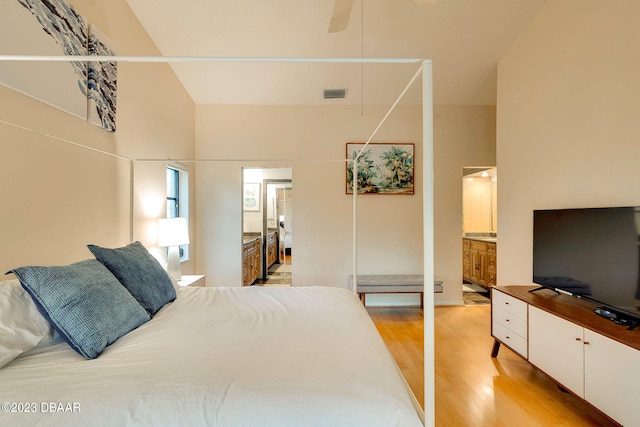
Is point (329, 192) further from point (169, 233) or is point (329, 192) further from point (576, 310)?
point (576, 310)

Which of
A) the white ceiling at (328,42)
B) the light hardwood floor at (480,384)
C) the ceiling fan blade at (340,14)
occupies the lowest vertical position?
the light hardwood floor at (480,384)

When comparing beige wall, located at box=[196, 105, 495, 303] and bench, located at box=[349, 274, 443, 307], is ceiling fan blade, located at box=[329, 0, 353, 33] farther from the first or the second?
bench, located at box=[349, 274, 443, 307]

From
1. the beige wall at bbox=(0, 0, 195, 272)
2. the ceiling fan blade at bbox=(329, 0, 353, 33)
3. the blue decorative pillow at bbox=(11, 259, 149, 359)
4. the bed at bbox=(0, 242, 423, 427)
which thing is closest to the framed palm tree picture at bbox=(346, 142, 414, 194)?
the ceiling fan blade at bbox=(329, 0, 353, 33)

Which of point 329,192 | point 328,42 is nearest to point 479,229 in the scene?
point 329,192

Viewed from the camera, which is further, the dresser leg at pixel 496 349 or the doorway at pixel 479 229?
the doorway at pixel 479 229

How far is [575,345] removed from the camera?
1804 millimetres

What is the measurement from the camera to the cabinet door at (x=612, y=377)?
1.46 metres

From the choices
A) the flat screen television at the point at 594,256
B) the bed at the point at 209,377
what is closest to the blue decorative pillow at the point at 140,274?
the bed at the point at 209,377

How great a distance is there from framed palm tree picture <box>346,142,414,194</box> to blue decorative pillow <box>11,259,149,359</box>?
125 inches

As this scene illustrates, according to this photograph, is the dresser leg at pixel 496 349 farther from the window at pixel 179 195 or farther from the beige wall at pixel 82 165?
the window at pixel 179 195

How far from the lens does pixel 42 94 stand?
162cm

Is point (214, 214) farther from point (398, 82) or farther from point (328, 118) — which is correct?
point (398, 82)

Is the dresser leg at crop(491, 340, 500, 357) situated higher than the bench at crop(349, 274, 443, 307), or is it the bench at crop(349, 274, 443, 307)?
the bench at crop(349, 274, 443, 307)

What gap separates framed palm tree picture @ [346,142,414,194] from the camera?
409 cm
